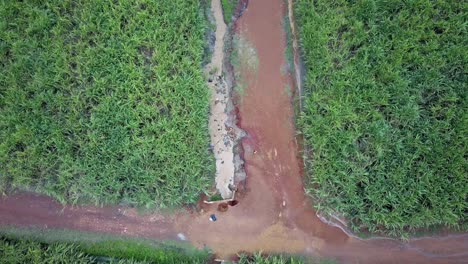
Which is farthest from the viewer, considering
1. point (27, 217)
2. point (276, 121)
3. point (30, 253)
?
point (276, 121)

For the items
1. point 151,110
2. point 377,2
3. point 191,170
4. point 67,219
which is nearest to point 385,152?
point 377,2

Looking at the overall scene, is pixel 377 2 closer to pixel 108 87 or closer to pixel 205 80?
pixel 205 80

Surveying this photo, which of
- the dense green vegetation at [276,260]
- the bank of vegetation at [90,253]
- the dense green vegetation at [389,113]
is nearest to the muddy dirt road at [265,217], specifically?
the dense green vegetation at [276,260]

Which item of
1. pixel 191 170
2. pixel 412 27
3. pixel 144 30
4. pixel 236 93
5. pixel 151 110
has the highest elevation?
pixel 412 27

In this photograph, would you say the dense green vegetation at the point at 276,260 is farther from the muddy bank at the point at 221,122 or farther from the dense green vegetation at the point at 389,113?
the muddy bank at the point at 221,122

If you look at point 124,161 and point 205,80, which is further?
point 205,80

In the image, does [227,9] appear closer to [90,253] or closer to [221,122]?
[221,122]

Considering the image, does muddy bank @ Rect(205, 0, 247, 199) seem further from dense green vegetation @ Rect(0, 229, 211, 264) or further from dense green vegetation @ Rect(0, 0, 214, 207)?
dense green vegetation @ Rect(0, 229, 211, 264)
